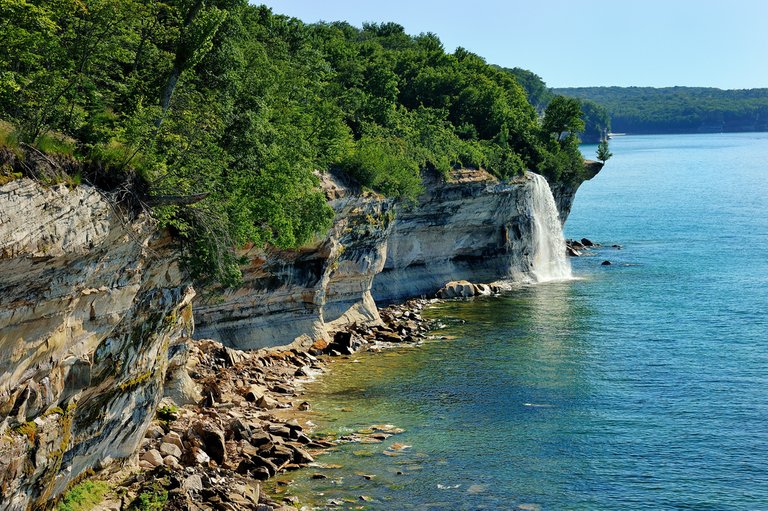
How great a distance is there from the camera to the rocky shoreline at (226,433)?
28266mm

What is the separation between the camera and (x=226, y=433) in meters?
34.2

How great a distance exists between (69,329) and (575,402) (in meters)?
24.3

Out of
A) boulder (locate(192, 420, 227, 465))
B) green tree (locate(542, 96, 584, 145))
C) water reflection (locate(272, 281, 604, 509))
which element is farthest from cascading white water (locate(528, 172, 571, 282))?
boulder (locate(192, 420, 227, 465))

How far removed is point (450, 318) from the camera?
194 feet

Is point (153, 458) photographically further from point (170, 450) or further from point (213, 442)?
point (213, 442)

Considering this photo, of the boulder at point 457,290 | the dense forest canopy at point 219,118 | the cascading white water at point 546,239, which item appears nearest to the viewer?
the dense forest canopy at point 219,118

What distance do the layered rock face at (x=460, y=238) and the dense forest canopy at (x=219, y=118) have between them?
6.86 feet

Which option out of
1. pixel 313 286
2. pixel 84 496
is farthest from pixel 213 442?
pixel 313 286

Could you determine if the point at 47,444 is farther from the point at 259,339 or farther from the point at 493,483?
the point at 259,339

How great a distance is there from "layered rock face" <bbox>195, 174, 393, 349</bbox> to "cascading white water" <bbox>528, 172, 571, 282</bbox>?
2089cm

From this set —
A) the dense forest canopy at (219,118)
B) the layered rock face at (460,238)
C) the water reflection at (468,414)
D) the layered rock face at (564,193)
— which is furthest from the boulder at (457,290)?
the layered rock face at (564,193)

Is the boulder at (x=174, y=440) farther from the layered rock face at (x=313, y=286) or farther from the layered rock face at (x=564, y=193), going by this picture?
the layered rock face at (x=564, y=193)

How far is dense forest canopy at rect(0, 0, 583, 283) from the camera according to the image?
83.8ft

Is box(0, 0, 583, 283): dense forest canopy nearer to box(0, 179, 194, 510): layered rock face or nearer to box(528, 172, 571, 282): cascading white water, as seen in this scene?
box(0, 179, 194, 510): layered rock face
